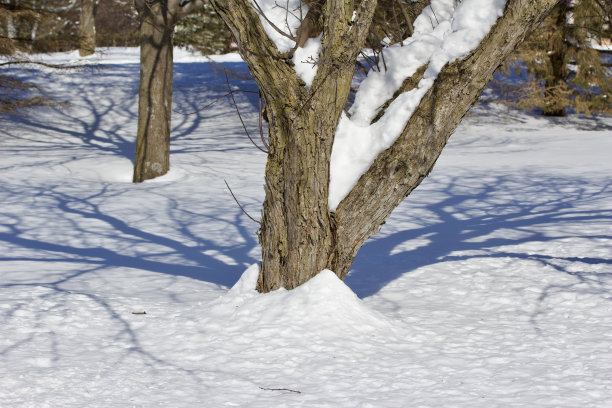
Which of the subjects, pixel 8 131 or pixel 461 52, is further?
pixel 8 131

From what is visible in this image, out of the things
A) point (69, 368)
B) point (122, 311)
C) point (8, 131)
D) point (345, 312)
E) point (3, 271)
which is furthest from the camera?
point (8, 131)

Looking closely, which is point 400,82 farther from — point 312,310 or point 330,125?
point 312,310

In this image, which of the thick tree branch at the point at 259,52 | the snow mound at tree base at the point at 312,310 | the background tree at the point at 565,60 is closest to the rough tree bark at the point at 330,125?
the thick tree branch at the point at 259,52

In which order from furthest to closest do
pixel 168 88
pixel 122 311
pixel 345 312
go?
1. pixel 168 88
2. pixel 122 311
3. pixel 345 312

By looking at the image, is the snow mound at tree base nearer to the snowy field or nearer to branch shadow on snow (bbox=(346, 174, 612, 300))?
the snowy field

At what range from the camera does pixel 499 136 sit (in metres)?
15.8

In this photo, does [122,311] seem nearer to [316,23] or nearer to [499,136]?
[316,23]

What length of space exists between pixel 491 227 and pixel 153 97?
5.95m

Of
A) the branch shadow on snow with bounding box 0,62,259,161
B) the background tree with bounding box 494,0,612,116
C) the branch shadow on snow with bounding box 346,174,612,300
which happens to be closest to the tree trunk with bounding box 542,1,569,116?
the background tree with bounding box 494,0,612,116

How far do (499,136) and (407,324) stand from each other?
12.0m

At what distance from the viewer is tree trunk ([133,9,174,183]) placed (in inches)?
418

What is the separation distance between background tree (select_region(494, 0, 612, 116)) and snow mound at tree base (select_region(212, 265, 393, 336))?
42.5 feet

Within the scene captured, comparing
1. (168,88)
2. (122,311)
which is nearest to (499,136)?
(168,88)

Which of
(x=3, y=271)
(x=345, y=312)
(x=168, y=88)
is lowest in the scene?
(x=3, y=271)
